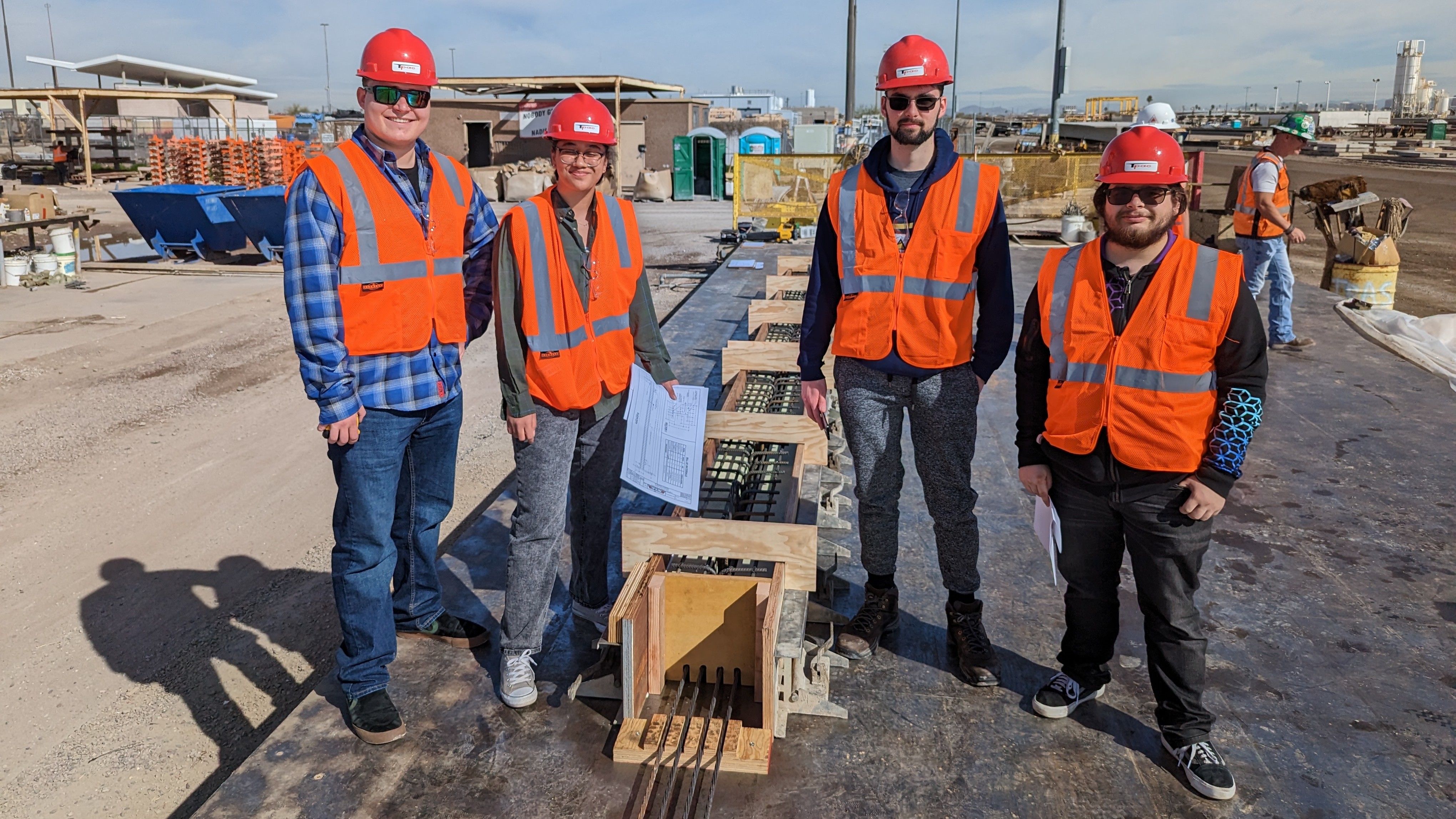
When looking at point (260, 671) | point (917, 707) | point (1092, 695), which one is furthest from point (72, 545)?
point (1092, 695)

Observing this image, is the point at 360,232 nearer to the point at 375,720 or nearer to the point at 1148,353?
the point at 375,720

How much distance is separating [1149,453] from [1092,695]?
0.98 m

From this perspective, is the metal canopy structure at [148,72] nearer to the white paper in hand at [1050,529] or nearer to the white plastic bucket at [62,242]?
the white plastic bucket at [62,242]

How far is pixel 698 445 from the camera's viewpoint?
11.7 feet

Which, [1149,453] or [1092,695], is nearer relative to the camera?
[1149,453]

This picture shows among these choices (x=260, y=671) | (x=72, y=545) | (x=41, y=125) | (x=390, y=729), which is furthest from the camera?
(x=41, y=125)

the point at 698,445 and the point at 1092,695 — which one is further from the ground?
the point at 698,445

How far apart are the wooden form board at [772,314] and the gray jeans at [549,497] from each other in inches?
142

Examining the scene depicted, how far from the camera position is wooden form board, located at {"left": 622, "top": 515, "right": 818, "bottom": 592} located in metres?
3.28

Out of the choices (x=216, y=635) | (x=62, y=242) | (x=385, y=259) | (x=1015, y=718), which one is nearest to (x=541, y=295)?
(x=385, y=259)

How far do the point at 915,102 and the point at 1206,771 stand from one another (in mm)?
2263

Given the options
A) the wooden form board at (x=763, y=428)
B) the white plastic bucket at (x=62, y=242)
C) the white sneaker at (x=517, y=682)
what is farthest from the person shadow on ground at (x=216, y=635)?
the white plastic bucket at (x=62, y=242)

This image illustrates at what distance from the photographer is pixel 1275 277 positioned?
27.6 ft

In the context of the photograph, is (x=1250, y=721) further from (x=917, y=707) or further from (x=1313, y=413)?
(x=1313, y=413)
